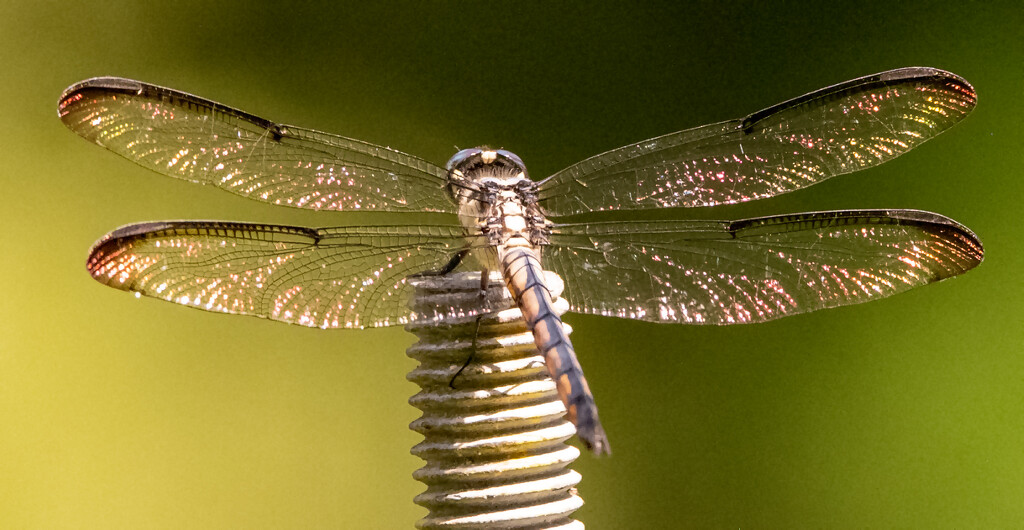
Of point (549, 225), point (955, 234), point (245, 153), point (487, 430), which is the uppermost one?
point (245, 153)

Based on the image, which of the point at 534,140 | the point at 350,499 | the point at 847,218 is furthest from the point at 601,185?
the point at 350,499

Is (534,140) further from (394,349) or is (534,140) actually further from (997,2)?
(997,2)

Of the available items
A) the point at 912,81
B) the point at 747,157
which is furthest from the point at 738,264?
the point at 912,81

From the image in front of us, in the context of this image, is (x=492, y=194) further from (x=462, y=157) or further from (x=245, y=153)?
(x=245, y=153)

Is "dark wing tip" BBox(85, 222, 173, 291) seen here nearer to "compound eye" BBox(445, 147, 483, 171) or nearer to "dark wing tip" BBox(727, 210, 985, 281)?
"compound eye" BBox(445, 147, 483, 171)

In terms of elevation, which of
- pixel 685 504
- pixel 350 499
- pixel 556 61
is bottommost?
pixel 685 504

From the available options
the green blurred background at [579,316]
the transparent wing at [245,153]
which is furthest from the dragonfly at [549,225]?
the green blurred background at [579,316]
